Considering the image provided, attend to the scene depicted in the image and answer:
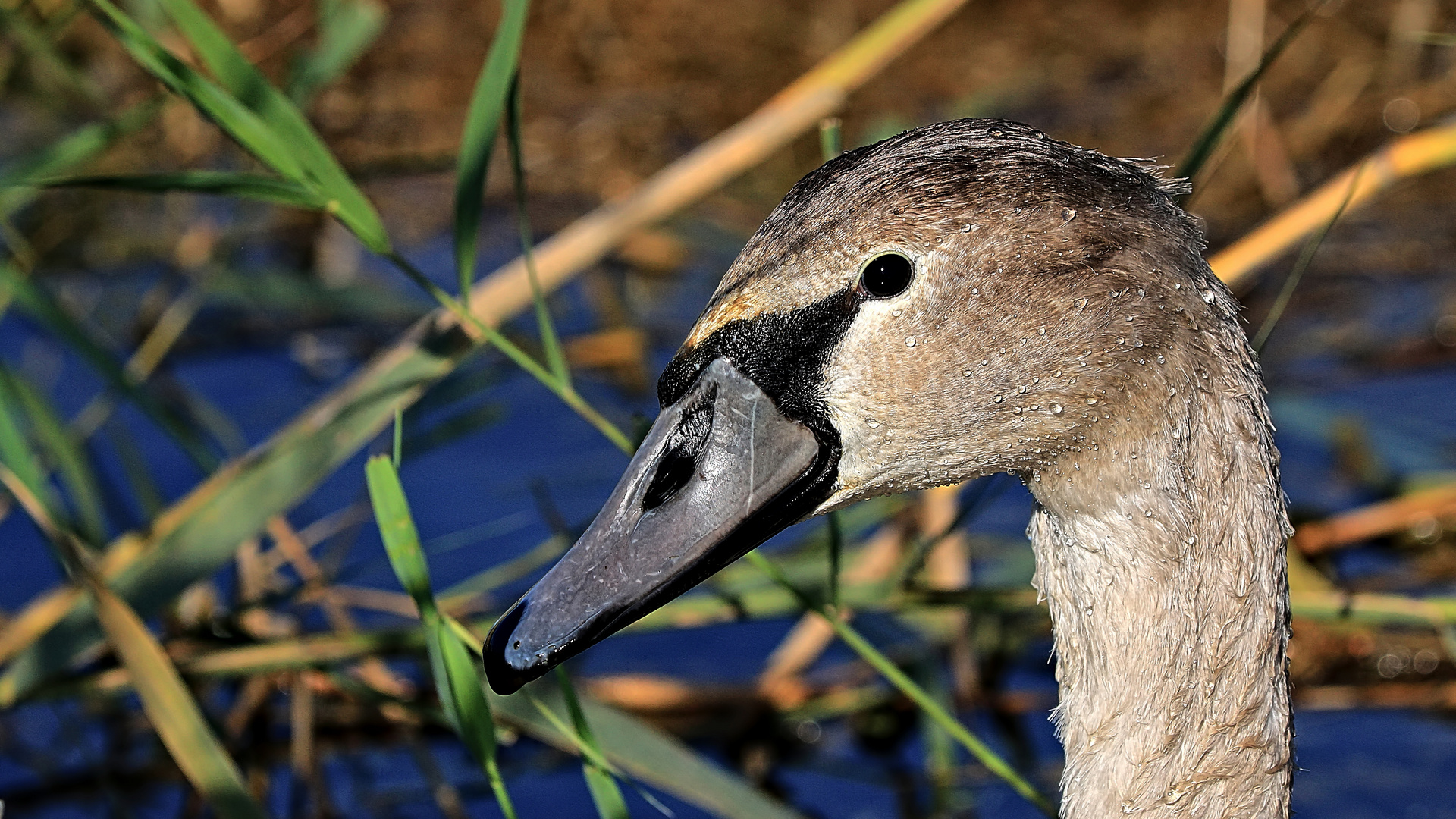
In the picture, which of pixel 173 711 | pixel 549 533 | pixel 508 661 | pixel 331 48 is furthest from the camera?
pixel 549 533

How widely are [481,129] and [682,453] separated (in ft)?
2.51

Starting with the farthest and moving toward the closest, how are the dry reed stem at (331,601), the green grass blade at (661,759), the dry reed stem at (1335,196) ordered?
the dry reed stem at (331,601) → the dry reed stem at (1335,196) → the green grass blade at (661,759)

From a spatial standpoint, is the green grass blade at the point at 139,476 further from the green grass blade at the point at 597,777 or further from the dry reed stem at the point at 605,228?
the green grass blade at the point at 597,777

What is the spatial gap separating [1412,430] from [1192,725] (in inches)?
125

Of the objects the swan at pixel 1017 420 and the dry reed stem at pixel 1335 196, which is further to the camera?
the dry reed stem at pixel 1335 196

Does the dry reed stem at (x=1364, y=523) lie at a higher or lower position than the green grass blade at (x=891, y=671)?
higher

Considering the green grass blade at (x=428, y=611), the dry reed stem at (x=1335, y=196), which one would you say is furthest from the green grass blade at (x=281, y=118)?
the dry reed stem at (x=1335, y=196)

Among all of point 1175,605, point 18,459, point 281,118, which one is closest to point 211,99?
point 281,118

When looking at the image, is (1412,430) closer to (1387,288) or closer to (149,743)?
(1387,288)

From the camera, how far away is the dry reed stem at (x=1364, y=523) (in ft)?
13.7

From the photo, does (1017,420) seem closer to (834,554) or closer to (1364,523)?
(834,554)

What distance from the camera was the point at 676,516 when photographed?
6.76ft

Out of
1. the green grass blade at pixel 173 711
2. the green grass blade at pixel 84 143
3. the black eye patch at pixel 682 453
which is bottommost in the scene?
the green grass blade at pixel 173 711

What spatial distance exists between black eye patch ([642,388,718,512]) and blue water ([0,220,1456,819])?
1552 millimetres
